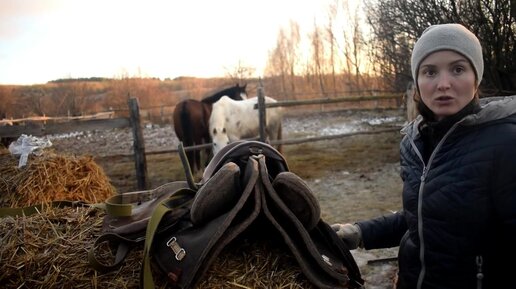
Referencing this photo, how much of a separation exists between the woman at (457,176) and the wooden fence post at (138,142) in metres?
5.37

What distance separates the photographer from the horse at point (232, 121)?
25.2 feet

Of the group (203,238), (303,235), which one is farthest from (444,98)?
(203,238)

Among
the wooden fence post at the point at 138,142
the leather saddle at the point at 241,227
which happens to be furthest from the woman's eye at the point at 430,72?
the wooden fence post at the point at 138,142

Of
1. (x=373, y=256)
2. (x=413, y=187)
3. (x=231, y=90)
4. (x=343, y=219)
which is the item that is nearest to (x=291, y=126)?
(x=231, y=90)

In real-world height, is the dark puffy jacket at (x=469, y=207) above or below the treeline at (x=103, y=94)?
below

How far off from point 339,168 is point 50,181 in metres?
5.75

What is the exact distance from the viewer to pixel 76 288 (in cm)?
117

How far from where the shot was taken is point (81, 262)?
49.4 inches

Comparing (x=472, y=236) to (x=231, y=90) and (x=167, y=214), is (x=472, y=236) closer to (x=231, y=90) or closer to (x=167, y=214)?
(x=167, y=214)

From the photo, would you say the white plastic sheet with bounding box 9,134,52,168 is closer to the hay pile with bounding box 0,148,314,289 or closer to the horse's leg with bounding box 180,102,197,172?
the hay pile with bounding box 0,148,314,289

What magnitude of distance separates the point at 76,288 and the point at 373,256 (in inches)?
107

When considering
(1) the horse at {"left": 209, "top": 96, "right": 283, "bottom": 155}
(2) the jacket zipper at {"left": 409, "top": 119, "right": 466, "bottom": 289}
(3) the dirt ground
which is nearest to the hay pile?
(2) the jacket zipper at {"left": 409, "top": 119, "right": 466, "bottom": 289}

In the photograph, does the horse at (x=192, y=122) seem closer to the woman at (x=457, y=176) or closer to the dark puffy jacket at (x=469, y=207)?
the woman at (x=457, y=176)

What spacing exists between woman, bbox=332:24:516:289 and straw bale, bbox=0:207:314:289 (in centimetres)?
48
